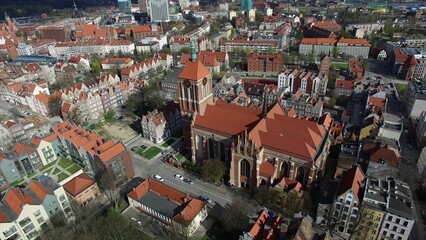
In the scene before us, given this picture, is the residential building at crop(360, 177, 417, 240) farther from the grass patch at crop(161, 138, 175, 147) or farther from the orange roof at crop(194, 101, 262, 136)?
the grass patch at crop(161, 138, 175, 147)

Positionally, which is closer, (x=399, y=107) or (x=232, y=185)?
(x=232, y=185)

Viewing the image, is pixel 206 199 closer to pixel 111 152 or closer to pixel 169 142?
pixel 111 152

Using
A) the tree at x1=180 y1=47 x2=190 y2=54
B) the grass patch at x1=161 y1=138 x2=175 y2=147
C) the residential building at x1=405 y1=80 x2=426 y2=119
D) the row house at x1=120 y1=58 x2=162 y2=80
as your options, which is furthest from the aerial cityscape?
the tree at x1=180 y1=47 x2=190 y2=54

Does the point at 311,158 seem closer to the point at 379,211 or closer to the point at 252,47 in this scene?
the point at 379,211

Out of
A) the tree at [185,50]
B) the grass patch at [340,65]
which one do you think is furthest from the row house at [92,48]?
the grass patch at [340,65]

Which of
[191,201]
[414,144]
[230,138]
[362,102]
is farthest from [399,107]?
[191,201]

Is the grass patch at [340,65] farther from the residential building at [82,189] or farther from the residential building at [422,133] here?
the residential building at [82,189]
